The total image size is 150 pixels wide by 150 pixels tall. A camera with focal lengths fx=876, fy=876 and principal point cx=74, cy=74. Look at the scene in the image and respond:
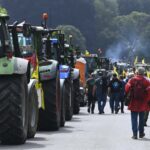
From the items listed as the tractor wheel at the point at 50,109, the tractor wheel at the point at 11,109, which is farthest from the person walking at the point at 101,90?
the tractor wheel at the point at 11,109

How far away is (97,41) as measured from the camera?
16612cm

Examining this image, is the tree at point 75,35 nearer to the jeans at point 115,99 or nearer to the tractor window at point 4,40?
the jeans at point 115,99

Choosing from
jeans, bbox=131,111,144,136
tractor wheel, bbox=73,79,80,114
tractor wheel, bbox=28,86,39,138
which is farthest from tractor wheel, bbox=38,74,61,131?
tractor wheel, bbox=73,79,80,114

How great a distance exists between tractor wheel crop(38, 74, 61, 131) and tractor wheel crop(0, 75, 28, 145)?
4231mm

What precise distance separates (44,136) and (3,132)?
132 inches

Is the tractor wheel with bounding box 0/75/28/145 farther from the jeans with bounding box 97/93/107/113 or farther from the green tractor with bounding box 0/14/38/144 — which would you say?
the jeans with bounding box 97/93/107/113

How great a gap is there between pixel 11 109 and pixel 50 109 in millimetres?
4517

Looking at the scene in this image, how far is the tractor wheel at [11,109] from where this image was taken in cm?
1566

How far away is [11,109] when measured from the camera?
15.7m

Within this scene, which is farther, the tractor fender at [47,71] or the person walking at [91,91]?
the person walking at [91,91]

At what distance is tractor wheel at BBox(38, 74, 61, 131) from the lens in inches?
795

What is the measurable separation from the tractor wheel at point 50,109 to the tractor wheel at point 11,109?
4.23 m

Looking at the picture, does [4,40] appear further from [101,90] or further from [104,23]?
[104,23]

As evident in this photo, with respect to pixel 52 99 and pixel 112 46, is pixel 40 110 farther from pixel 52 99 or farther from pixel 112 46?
pixel 112 46
